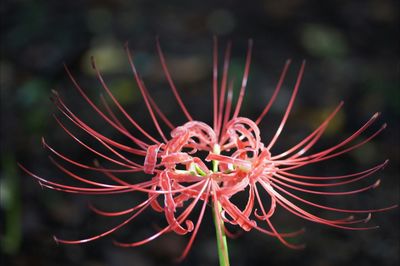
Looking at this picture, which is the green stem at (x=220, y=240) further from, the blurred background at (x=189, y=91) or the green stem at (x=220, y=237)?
the blurred background at (x=189, y=91)

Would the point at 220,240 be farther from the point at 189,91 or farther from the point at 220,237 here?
the point at 189,91

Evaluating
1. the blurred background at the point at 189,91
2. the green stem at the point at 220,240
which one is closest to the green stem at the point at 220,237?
the green stem at the point at 220,240

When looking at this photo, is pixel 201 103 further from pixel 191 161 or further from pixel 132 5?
pixel 191 161

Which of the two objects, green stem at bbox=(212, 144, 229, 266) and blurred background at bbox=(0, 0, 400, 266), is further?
blurred background at bbox=(0, 0, 400, 266)

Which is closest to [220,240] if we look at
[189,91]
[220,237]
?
[220,237]

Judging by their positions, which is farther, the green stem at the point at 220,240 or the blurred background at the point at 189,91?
the blurred background at the point at 189,91

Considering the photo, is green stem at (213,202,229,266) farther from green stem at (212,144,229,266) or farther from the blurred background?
the blurred background

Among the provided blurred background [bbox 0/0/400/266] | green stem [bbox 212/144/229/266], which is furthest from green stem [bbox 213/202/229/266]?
blurred background [bbox 0/0/400/266]

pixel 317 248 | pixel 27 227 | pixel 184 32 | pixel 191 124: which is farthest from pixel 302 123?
pixel 191 124
